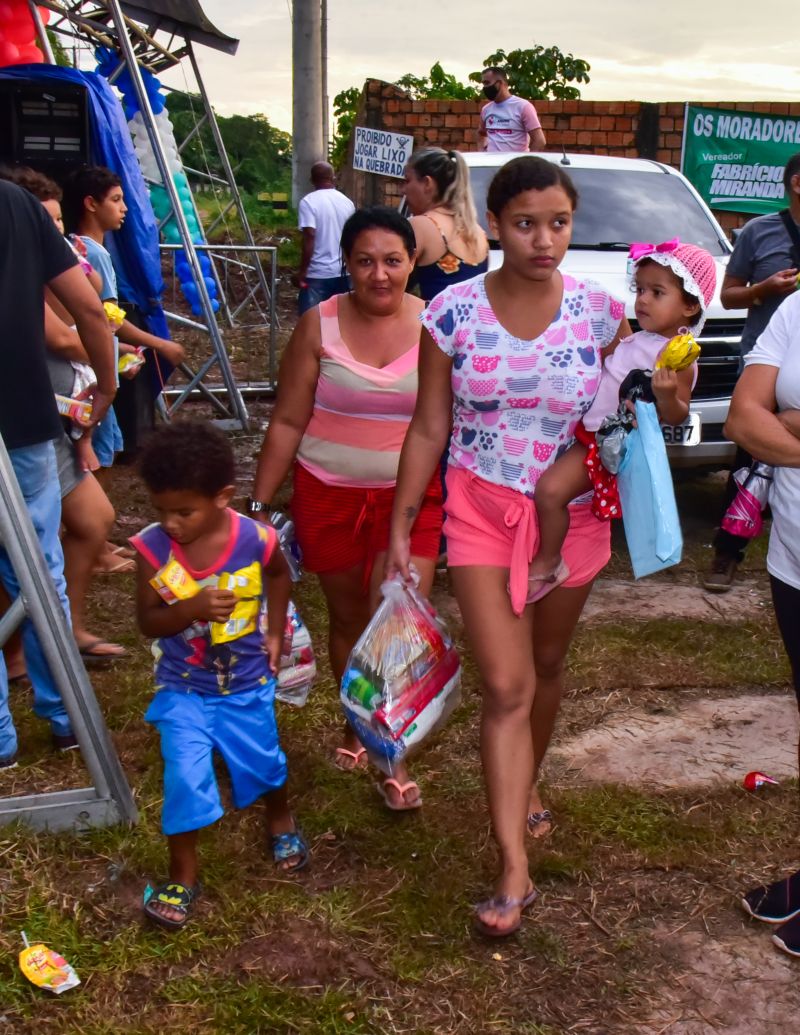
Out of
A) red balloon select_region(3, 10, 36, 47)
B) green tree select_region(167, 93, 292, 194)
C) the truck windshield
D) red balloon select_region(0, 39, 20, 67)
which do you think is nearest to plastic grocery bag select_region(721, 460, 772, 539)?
the truck windshield

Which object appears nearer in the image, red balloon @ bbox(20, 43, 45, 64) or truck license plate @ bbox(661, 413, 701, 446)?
truck license plate @ bbox(661, 413, 701, 446)

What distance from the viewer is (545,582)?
10.8 feet

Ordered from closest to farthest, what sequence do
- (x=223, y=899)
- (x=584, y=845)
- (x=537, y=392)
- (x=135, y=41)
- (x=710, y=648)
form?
(x=537, y=392)
(x=223, y=899)
(x=584, y=845)
(x=710, y=648)
(x=135, y=41)

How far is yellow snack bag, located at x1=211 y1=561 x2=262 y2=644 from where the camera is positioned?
10.3ft

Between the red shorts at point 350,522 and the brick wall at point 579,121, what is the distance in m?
12.3

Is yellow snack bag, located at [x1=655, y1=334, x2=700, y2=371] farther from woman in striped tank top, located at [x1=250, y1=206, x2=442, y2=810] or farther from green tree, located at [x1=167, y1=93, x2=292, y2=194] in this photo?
green tree, located at [x1=167, y1=93, x2=292, y2=194]

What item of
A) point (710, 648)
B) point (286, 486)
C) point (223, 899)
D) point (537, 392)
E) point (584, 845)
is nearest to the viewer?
point (537, 392)

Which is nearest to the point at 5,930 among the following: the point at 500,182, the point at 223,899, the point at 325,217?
the point at 223,899

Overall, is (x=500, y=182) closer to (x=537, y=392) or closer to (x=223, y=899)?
(x=537, y=392)

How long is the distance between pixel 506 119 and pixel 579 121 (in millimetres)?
4341

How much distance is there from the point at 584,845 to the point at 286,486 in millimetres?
4731

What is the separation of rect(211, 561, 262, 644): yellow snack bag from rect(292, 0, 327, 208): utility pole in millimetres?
15990

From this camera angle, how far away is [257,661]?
3244 millimetres

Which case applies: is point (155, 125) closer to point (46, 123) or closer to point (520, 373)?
point (46, 123)
